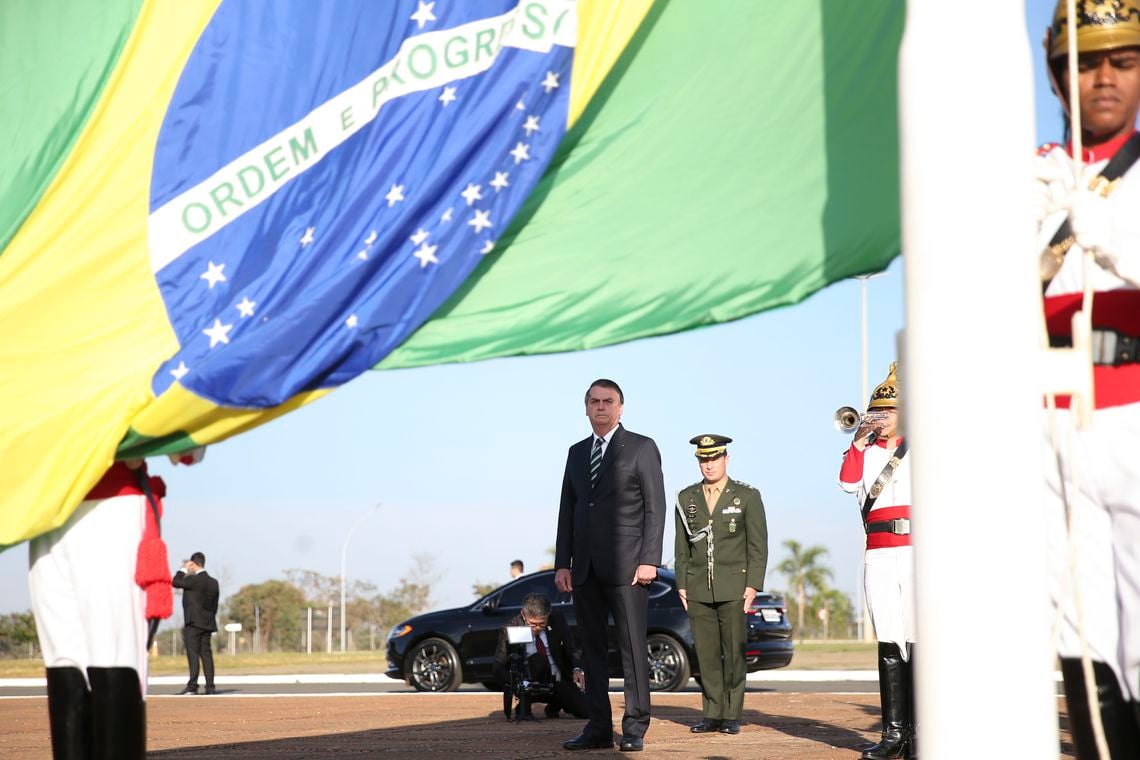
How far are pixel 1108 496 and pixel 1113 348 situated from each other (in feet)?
1.18

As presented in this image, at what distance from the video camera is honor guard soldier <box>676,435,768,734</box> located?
1641 mm

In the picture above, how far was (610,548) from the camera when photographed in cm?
959

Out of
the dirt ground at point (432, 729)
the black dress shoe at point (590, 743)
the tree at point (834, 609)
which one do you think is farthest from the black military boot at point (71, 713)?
the tree at point (834, 609)

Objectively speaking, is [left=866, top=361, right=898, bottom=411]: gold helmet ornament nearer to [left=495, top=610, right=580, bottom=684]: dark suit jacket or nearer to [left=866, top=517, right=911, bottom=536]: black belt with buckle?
[left=866, top=517, right=911, bottom=536]: black belt with buckle

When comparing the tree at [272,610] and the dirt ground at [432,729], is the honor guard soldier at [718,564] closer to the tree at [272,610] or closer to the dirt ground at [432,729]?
the dirt ground at [432,729]

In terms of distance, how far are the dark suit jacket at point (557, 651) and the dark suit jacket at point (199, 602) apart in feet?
30.9

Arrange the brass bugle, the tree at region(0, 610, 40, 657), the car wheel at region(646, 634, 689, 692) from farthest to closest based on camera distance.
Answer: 1. the tree at region(0, 610, 40, 657)
2. the car wheel at region(646, 634, 689, 692)
3. the brass bugle

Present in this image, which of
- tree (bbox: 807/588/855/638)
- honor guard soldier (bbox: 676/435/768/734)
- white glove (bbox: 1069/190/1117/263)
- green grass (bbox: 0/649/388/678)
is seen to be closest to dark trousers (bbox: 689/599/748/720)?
honor guard soldier (bbox: 676/435/768/734)

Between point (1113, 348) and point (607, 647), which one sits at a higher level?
point (1113, 348)

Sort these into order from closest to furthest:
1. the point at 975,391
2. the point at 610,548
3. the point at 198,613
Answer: the point at 975,391 → the point at 610,548 → the point at 198,613

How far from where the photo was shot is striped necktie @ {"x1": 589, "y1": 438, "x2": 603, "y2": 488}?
9936 mm

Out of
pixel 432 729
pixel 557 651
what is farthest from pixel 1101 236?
pixel 557 651

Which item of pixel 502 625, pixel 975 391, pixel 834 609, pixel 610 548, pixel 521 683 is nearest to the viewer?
pixel 975 391

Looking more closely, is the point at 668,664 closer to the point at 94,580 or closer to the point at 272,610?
the point at 94,580
